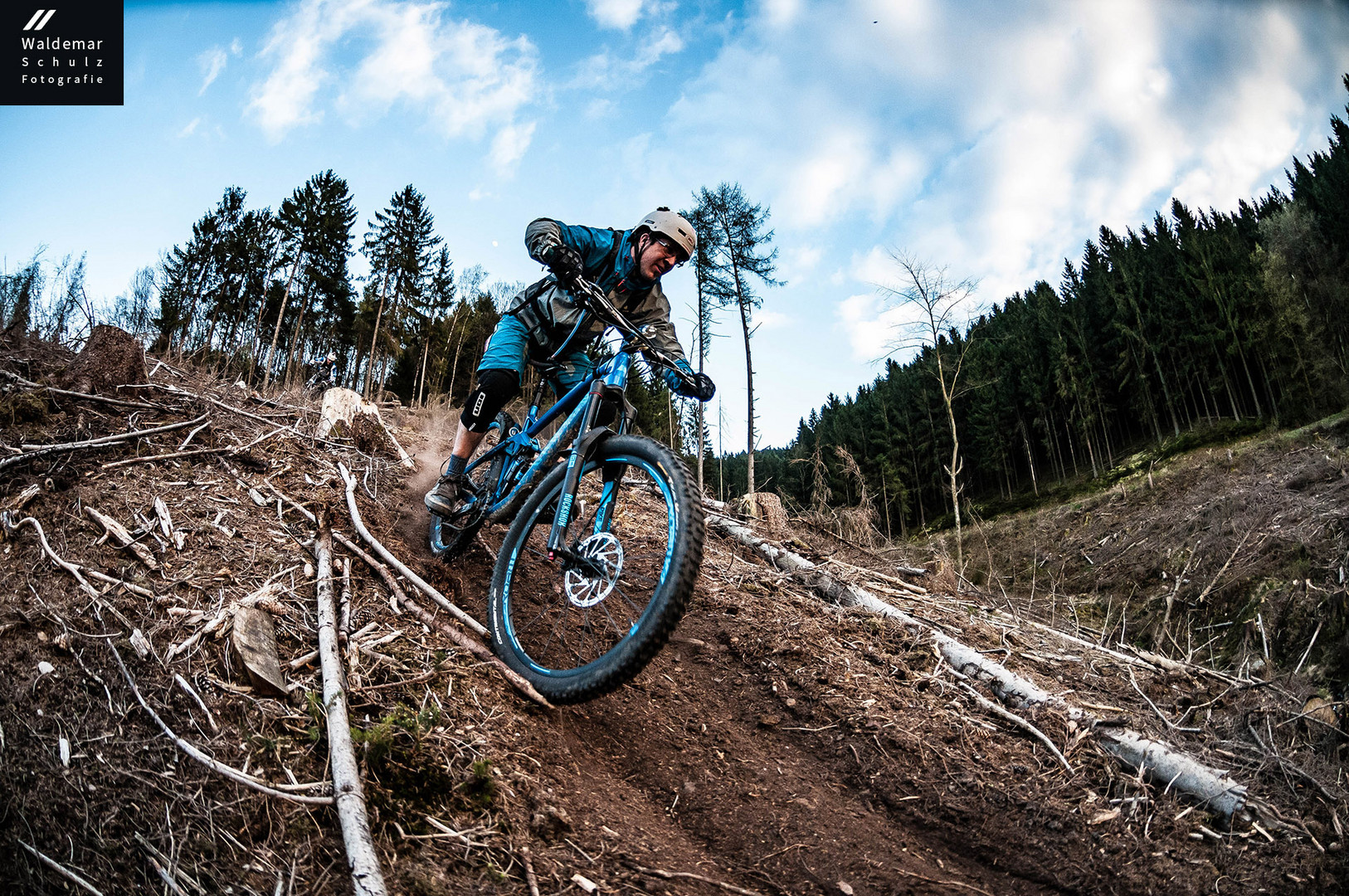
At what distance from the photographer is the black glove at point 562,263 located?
3.30 metres

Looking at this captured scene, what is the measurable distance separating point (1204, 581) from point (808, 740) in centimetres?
1553

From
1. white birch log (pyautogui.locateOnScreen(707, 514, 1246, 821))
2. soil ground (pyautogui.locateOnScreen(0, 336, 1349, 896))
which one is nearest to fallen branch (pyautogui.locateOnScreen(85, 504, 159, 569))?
soil ground (pyautogui.locateOnScreen(0, 336, 1349, 896))

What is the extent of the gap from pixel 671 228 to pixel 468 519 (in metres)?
2.26

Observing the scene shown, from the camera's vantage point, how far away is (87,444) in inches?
144

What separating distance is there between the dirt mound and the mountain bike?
247 centimetres

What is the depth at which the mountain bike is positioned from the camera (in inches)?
102

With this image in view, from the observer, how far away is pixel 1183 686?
429 centimetres

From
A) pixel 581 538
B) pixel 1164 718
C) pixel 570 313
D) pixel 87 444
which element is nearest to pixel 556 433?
pixel 581 538

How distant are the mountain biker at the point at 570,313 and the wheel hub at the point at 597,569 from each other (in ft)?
2.97

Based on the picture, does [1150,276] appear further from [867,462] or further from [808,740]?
[808,740]

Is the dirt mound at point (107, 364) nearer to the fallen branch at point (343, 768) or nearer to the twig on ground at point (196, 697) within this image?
the fallen branch at point (343, 768)

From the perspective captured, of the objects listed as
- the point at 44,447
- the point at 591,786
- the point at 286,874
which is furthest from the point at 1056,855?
the point at 44,447

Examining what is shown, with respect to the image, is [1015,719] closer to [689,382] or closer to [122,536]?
[689,382]

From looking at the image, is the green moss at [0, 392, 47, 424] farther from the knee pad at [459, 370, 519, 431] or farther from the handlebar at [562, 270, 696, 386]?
the handlebar at [562, 270, 696, 386]
